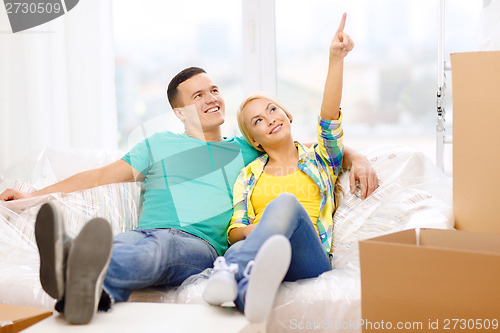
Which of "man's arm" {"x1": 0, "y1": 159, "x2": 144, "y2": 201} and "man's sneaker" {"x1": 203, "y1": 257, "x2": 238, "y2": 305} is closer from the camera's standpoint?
"man's sneaker" {"x1": 203, "y1": 257, "x2": 238, "y2": 305}

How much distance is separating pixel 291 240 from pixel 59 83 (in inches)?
62.8

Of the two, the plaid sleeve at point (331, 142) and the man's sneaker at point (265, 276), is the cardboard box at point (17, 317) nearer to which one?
the man's sneaker at point (265, 276)

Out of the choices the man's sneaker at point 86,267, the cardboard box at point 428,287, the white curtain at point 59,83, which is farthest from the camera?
the white curtain at point 59,83

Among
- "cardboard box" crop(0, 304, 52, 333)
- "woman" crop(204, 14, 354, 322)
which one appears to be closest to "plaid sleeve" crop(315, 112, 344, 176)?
"woman" crop(204, 14, 354, 322)

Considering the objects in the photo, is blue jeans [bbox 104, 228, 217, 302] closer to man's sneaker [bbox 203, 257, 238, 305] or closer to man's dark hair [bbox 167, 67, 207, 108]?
man's sneaker [bbox 203, 257, 238, 305]

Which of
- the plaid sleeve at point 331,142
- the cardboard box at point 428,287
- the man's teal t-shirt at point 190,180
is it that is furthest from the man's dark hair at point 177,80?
the cardboard box at point 428,287

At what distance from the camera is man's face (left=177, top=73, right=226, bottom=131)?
6.04ft

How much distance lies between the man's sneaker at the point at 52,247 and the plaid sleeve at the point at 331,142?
2.74ft

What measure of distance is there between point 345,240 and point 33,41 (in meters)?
1.71

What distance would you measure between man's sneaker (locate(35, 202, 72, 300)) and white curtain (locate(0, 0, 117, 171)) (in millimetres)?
1455

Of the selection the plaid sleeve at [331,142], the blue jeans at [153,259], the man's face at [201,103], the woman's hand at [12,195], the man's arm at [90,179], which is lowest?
the blue jeans at [153,259]

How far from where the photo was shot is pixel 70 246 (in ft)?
3.65

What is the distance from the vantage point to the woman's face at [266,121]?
1.72 meters

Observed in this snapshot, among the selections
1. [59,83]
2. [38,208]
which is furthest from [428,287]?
[59,83]
